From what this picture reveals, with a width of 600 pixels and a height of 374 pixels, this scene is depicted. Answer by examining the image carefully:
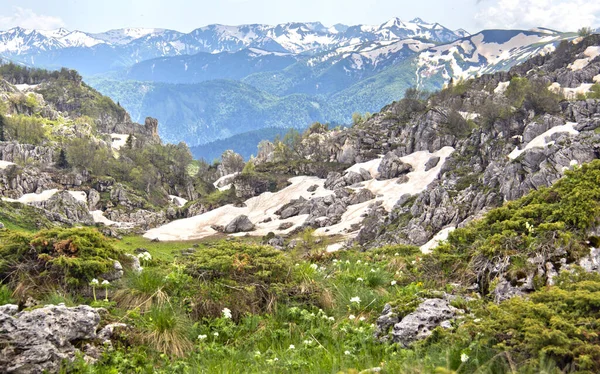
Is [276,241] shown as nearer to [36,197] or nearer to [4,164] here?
[36,197]

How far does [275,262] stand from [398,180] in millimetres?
78588

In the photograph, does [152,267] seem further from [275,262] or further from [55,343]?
[55,343]

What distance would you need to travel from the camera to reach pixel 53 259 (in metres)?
9.55

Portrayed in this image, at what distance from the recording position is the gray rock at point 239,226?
82.5 meters

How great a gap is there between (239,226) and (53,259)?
241 ft

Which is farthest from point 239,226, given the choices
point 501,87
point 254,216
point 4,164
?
point 501,87

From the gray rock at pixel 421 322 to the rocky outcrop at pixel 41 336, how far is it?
5.24 m

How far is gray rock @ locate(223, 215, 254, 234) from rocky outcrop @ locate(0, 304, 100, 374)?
75068mm

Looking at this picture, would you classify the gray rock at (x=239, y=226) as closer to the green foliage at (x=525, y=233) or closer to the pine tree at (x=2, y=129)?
the green foliage at (x=525, y=233)

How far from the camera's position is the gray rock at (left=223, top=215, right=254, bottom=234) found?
82500mm

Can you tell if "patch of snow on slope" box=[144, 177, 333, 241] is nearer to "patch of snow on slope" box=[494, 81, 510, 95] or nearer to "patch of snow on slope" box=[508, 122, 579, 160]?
"patch of snow on slope" box=[508, 122, 579, 160]

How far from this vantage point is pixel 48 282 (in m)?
9.61

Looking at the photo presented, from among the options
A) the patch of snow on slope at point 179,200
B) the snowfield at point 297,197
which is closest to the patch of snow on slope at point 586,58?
the snowfield at point 297,197

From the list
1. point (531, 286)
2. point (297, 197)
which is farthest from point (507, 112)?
point (531, 286)
